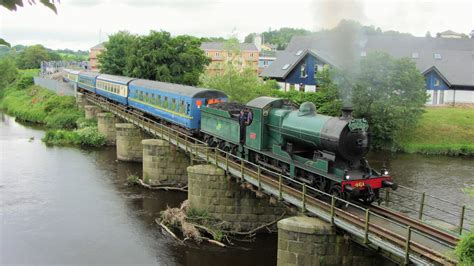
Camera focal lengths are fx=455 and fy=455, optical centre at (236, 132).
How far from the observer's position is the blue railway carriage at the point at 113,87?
38.9 metres

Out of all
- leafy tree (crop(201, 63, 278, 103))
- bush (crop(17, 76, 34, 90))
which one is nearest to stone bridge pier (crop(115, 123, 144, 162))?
leafy tree (crop(201, 63, 278, 103))

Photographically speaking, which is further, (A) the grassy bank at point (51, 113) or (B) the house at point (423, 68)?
(B) the house at point (423, 68)

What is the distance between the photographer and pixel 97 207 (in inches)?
932

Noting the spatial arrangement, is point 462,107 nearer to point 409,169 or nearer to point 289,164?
point 409,169

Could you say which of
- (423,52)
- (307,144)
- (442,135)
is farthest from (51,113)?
(423,52)

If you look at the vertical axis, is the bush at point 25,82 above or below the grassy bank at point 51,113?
above

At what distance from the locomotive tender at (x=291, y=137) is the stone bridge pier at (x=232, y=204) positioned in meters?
1.51

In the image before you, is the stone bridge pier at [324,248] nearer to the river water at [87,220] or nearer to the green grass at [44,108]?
the river water at [87,220]

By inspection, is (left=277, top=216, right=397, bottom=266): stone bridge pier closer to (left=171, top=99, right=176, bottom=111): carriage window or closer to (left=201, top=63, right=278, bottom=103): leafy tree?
(left=171, top=99, right=176, bottom=111): carriage window

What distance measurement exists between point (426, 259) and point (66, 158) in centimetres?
3025

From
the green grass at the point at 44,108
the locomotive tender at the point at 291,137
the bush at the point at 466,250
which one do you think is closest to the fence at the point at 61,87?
the green grass at the point at 44,108

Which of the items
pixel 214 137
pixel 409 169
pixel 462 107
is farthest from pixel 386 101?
pixel 214 137

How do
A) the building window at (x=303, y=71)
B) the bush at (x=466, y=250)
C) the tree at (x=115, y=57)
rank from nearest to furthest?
the bush at (x=466, y=250) → the building window at (x=303, y=71) → the tree at (x=115, y=57)

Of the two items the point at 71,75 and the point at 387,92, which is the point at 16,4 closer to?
the point at 387,92
